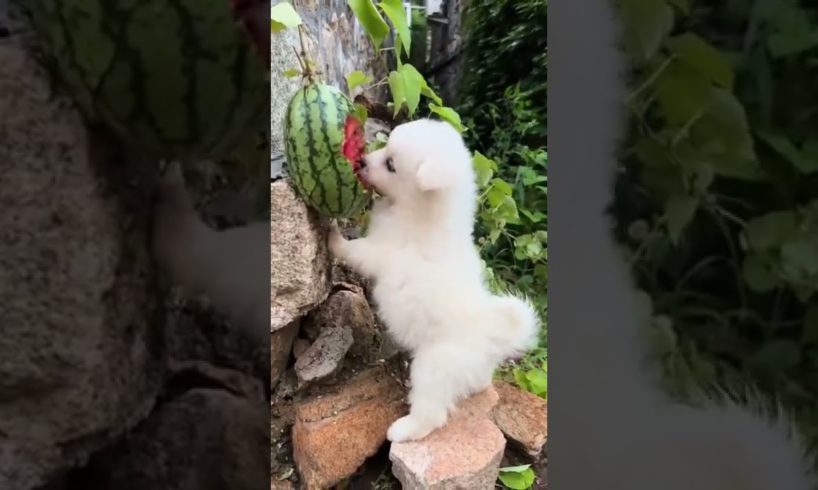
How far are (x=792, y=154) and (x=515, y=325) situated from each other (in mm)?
275

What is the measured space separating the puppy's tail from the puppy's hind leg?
4cm

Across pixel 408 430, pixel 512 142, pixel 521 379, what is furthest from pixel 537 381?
pixel 512 142

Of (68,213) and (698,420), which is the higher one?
(68,213)

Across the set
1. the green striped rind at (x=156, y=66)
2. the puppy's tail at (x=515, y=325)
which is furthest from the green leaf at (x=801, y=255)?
the green striped rind at (x=156, y=66)

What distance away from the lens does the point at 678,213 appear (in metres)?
0.57

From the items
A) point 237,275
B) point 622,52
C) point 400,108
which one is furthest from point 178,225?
point 622,52

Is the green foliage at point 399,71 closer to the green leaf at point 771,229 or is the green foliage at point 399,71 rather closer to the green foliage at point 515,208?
the green foliage at point 515,208

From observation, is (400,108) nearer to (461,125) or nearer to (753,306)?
(461,125)

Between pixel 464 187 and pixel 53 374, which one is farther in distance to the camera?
pixel 464 187

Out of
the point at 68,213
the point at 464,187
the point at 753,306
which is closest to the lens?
the point at 68,213

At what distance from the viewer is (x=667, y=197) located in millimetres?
573

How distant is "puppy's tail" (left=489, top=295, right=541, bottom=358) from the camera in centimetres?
64

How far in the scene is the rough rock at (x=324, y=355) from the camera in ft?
2.09

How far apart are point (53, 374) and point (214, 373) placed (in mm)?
104
